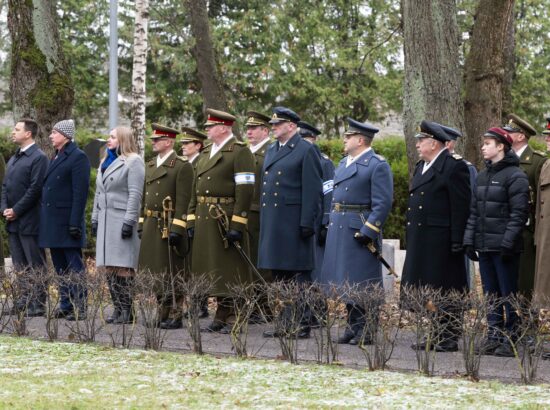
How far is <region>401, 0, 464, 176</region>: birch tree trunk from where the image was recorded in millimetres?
15047

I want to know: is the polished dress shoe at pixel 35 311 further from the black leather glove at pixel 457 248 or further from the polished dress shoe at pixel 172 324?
the black leather glove at pixel 457 248

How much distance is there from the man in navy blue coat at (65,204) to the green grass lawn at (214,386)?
3065mm

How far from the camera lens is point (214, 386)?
30.7ft

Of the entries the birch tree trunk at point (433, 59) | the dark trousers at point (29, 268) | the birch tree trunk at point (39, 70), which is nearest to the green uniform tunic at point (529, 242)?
the birch tree trunk at point (433, 59)

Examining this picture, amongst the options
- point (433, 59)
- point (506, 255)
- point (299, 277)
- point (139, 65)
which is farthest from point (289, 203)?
point (139, 65)

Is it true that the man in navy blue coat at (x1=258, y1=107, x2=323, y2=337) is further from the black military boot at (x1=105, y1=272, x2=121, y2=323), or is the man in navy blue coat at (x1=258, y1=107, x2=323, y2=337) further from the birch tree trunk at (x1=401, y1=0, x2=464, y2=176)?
the birch tree trunk at (x1=401, y1=0, x2=464, y2=176)

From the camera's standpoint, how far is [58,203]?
1402 centimetres

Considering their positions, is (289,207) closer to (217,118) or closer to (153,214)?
(217,118)

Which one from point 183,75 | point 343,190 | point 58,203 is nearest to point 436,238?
point 343,190

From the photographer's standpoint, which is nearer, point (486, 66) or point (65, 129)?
point (65, 129)

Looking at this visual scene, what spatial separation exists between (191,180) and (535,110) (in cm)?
3203

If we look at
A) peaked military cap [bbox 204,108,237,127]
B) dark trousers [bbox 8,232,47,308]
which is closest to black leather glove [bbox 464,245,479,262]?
peaked military cap [bbox 204,108,237,127]

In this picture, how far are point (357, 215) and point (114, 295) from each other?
2719mm

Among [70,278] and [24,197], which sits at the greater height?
[24,197]
